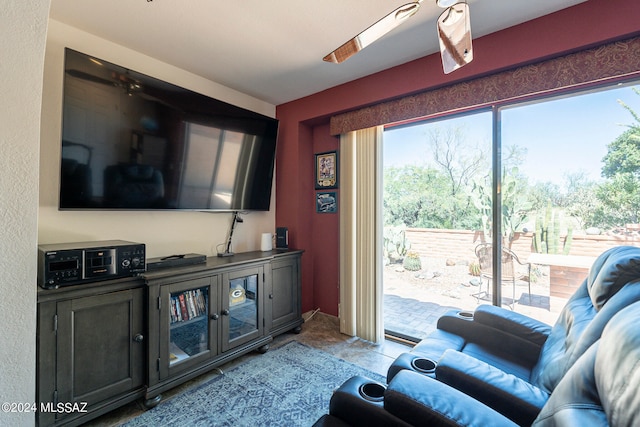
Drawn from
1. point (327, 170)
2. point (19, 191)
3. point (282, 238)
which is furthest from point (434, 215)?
point (19, 191)

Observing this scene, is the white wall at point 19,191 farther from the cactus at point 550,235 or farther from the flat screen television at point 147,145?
the cactus at point 550,235

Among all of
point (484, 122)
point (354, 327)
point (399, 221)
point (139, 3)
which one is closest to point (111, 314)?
point (139, 3)

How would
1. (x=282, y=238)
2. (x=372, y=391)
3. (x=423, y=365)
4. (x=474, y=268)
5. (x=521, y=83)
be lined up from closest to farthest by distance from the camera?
(x=372, y=391) < (x=423, y=365) < (x=521, y=83) < (x=474, y=268) < (x=282, y=238)

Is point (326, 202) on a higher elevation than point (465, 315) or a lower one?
higher

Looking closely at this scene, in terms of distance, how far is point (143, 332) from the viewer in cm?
183

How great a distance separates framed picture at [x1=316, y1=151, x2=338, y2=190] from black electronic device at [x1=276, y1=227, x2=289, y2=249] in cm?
64

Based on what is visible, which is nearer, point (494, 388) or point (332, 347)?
point (494, 388)

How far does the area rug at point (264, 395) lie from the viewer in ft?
5.62

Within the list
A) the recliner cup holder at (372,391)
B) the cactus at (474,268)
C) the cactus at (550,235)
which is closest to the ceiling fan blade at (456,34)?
the cactus at (550,235)

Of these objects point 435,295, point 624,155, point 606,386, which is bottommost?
point 435,295

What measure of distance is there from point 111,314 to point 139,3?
192 centimetres

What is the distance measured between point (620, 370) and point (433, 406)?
21.2 inches

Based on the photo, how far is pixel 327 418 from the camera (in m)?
1.13

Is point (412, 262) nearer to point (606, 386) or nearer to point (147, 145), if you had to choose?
point (606, 386)
